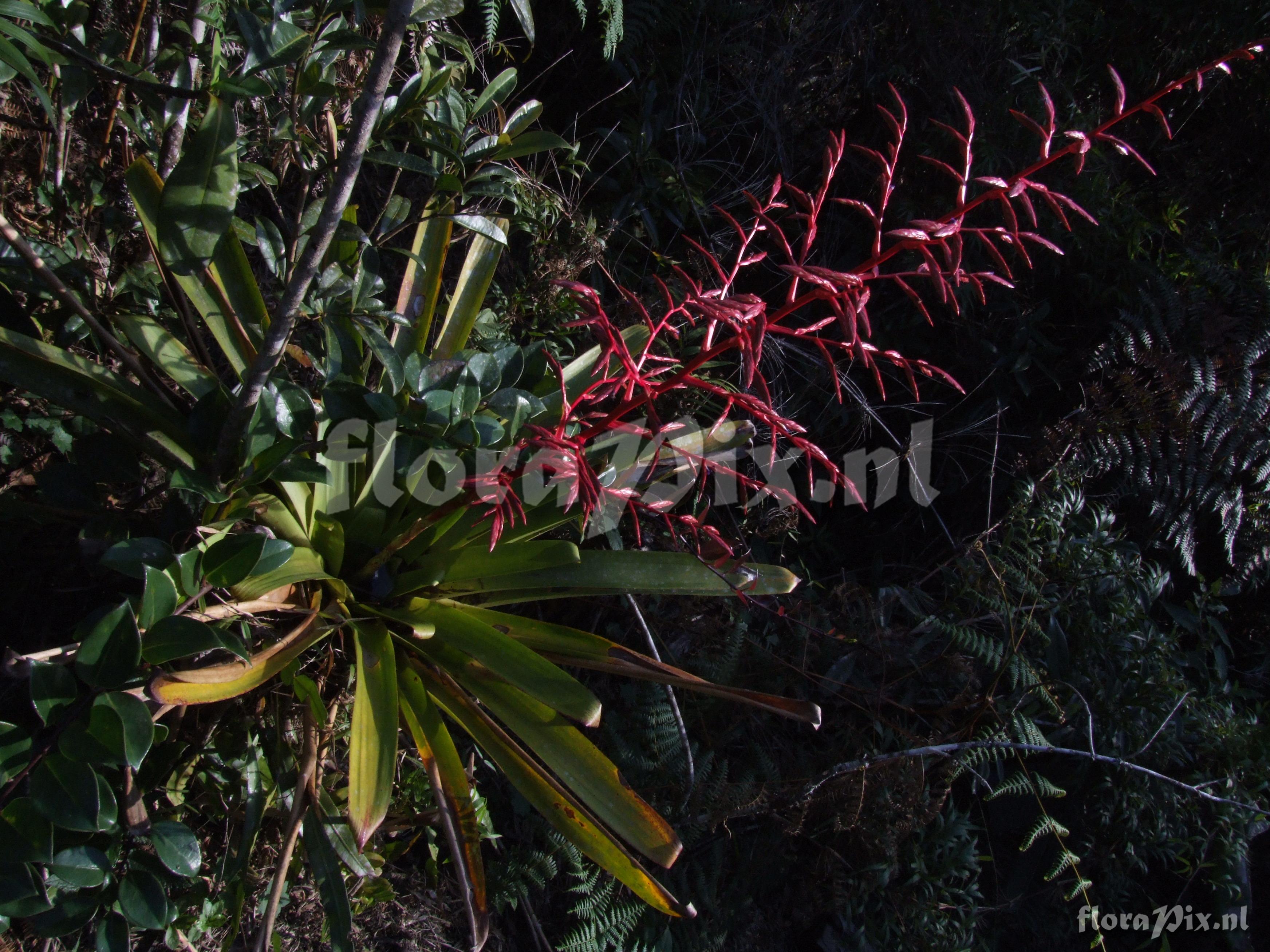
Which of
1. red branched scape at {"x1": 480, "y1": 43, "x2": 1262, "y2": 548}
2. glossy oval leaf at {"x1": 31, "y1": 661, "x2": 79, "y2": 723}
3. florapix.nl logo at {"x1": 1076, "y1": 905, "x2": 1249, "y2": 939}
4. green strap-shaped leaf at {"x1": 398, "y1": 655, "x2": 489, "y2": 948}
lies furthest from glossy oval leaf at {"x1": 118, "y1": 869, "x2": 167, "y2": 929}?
florapix.nl logo at {"x1": 1076, "y1": 905, "x2": 1249, "y2": 939}

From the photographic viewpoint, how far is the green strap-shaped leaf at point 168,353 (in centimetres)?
108

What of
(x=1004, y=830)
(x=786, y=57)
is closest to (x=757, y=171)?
(x=786, y=57)

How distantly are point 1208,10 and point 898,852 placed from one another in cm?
219

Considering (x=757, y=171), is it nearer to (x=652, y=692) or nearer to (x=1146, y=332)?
(x=1146, y=332)

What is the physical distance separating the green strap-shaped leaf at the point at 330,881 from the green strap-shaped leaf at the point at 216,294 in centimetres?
66

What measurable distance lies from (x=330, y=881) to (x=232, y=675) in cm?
36

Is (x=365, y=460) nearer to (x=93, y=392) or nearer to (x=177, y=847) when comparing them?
(x=93, y=392)

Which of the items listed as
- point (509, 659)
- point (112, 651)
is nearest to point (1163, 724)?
point (509, 659)

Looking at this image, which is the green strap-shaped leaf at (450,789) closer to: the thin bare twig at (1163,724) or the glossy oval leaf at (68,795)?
the glossy oval leaf at (68,795)

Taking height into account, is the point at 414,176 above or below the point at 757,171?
above

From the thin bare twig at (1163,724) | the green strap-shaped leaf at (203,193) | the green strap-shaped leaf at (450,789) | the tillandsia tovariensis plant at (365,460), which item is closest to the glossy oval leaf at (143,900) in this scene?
the tillandsia tovariensis plant at (365,460)

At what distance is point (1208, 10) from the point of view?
2.09 metres

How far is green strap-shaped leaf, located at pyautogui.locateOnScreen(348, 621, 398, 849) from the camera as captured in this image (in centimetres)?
105

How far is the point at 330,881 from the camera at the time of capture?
3.68 ft
